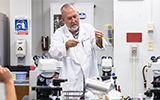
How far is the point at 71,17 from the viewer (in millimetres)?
2207

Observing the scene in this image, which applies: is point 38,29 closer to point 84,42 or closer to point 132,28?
point 132,28

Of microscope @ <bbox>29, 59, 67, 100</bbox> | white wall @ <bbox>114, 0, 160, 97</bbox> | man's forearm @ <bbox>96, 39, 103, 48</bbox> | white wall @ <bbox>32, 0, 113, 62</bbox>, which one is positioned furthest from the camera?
white wall @ <bbox>32, 0, 113, 62</bbox>

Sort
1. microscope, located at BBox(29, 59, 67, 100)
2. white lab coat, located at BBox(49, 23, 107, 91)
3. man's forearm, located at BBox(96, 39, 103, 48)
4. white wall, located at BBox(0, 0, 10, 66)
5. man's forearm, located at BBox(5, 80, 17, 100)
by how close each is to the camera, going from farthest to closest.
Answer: white wall, located at BBox(0, 0, 10, 66)
white lab coat, located at BBox(49, 23, 107, 91)
man's forearm, located at BBox(96, 39, 103, 48)
microscope, located at BBox(29, 59, 67, 100)
man's forearm, located at BBox(5, 80, 17, 100)

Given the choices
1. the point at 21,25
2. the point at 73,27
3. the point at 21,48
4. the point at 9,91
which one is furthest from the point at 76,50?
the point at 21,25

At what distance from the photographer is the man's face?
86.7 inches

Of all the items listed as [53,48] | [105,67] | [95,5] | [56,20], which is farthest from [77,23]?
[95,5]

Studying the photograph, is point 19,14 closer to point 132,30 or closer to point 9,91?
point 132,30

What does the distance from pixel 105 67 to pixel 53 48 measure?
2.06ft

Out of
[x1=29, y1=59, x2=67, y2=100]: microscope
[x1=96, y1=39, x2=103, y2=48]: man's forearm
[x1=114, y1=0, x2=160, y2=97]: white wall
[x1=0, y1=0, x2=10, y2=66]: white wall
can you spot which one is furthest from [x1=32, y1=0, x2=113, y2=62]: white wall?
[x1=29, y1=59, x2=67, y2=100]: microscope

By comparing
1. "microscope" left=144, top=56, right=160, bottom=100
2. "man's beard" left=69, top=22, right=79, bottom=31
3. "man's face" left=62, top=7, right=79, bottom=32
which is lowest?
"microscope" left=144, top=56, right=160, bottom=100

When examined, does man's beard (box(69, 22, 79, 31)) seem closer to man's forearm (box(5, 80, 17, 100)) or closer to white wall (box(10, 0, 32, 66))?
man's forearm (box(5, 80, 17, 100))

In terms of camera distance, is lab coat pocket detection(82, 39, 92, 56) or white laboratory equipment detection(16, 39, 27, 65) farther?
white laboratory equipment detection(16, 39, 27, 65)

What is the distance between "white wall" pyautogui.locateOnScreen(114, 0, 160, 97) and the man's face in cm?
151

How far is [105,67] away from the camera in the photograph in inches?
69.1
